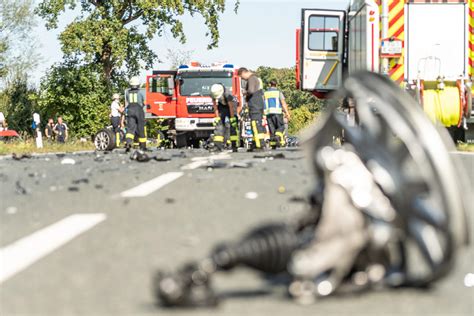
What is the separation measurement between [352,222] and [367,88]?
1.97ft

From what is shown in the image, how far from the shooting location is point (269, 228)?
411 cm

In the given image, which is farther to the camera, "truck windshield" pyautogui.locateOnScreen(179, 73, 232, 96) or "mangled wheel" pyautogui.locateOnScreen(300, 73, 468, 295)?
"truck windshield" pyautogui.locateOnScreen(179, 73, 232, 96)

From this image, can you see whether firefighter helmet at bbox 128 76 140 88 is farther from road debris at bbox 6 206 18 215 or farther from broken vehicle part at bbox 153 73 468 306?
broken vehicle part at bbox 153 73 468 306

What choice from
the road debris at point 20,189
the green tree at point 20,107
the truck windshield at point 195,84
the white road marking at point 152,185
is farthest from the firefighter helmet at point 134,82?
the green tree at point 20,107

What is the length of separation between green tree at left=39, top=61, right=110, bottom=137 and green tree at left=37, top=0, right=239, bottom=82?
2.45 meters

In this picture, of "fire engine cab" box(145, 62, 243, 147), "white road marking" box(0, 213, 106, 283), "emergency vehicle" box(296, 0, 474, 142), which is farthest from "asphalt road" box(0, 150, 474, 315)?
"fire engine cab" box(145, 62, 243, 147)

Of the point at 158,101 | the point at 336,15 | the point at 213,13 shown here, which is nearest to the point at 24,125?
the point at 213,13

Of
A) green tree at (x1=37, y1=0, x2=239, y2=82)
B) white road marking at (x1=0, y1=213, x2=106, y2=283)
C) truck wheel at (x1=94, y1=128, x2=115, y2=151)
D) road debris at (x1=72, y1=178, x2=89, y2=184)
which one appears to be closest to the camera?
white road marking at (x1=0, y1=213, x2=106, y2=283)

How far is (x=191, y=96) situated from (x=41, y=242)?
2744 centimetres

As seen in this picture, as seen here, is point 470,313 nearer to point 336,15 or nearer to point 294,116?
point 336,15

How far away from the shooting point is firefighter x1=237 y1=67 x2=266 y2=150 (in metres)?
19.9

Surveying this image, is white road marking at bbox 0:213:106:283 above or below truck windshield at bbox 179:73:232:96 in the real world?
below

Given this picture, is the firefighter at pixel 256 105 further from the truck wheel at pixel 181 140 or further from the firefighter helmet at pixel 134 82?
the truck wheel at pixel 181 140

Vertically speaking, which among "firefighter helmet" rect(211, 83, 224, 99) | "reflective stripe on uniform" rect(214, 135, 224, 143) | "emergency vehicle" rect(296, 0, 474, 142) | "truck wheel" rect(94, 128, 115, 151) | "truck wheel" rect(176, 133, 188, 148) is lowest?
"truck wheel" rect(176, 133, 188, 148)
